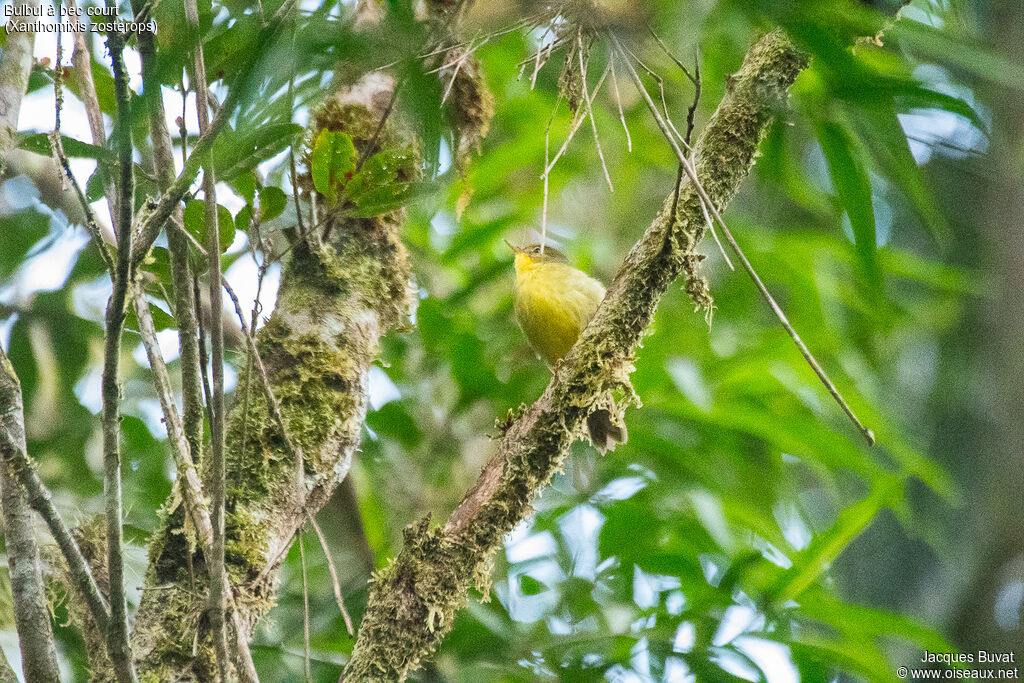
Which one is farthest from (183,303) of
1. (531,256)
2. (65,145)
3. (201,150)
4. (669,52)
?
(531,256)

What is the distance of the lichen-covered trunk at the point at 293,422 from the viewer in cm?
183

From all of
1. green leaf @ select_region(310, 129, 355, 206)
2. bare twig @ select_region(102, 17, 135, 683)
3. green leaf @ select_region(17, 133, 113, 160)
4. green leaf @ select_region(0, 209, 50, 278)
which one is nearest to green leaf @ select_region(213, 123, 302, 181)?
bare twig @ select_region(102, 17, 135, 683)

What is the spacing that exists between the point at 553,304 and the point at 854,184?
1.35m

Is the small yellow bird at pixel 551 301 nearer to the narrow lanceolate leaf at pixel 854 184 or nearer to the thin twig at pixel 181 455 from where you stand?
the narrow lanceolate leaf at pixel 854 184

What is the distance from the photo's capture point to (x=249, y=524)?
1.98 meters

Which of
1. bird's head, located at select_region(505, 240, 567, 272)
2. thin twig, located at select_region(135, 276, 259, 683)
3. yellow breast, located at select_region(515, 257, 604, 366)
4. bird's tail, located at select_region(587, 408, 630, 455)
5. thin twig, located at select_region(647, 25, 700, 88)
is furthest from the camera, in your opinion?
bird's head, located at select_region(505, 240, 567, 272)

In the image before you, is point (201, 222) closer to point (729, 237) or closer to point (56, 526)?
point (56, 526)

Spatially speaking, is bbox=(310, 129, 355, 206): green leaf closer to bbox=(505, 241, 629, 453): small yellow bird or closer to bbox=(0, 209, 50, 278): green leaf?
bbox=(505, 241, 629, 453): small yellow bird

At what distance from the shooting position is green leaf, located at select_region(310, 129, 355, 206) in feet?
6.02

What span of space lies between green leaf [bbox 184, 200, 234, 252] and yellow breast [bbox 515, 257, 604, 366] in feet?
5.05

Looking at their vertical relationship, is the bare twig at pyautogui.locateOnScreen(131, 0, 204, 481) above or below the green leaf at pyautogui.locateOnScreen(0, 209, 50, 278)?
below

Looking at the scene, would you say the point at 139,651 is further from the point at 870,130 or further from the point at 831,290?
the point at 831,290

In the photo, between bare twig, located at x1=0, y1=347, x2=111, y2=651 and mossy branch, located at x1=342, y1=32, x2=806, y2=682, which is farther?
mossy branch, located at x1=342, y1=32, x2=806, y2=682

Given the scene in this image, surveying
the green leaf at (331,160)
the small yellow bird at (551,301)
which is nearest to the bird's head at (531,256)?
the small yellow bird at (551,301)
